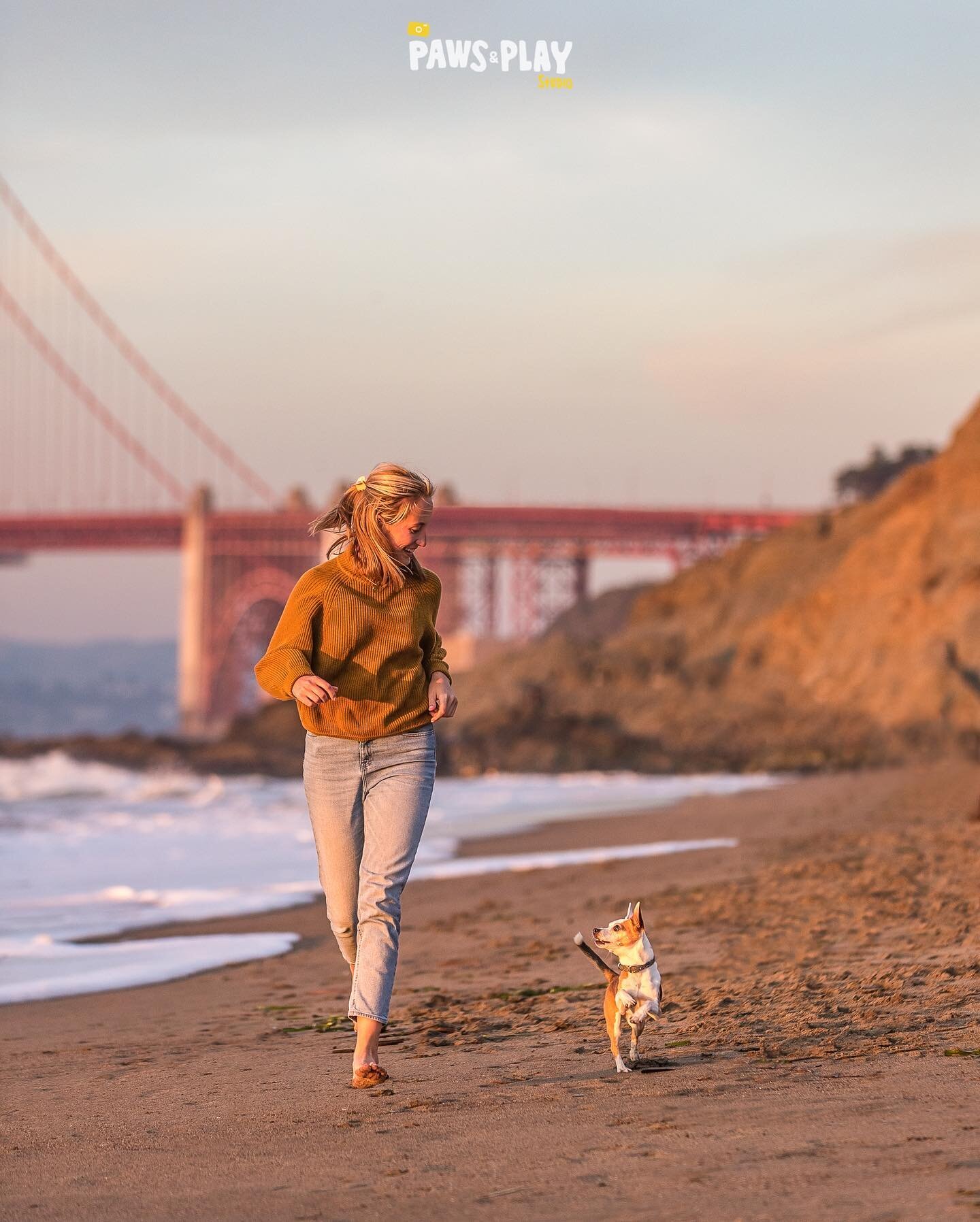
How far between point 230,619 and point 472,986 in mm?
59278

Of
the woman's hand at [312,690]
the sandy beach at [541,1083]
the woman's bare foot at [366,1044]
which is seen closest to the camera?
the sandy beach at [541,1083]

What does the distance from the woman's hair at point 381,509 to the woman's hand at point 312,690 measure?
339 millimetres

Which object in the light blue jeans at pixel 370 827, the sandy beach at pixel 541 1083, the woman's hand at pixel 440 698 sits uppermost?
the woman's hand at pixel 440 698

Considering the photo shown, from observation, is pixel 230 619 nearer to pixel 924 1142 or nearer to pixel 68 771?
pixel 68 771

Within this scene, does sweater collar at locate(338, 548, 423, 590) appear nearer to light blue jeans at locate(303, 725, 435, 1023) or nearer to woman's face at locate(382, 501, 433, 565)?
woman's face at locate(382, 501, 433, 565)

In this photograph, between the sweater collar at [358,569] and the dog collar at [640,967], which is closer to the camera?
the dog collar at [640,967]

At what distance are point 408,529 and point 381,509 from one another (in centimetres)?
9

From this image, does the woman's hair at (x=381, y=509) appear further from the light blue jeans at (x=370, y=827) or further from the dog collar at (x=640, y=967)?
the dog collar at (x=640, y=967)

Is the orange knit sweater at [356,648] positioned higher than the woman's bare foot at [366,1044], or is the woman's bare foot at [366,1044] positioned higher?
the orange knit sweater at [356,648]

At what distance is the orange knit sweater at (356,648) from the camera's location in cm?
424

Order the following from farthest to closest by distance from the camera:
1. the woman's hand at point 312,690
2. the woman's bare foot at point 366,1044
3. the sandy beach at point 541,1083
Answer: the woman's bare foot at point 366,1044 → the woman's hand at point 312,690 → the sandy beach at point 541,1083

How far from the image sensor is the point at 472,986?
608cm

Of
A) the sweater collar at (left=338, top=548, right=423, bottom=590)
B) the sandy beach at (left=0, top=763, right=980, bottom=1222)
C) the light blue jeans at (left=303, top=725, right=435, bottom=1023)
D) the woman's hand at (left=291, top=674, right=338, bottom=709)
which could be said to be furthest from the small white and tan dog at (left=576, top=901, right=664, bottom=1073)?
the sweater collar at (left=338, top=548, right=423, bottom=590)

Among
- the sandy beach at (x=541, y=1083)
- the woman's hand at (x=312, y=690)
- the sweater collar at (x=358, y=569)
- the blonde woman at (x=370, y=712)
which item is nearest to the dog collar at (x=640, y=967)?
the sandy beach at (x=541, y=1083)
